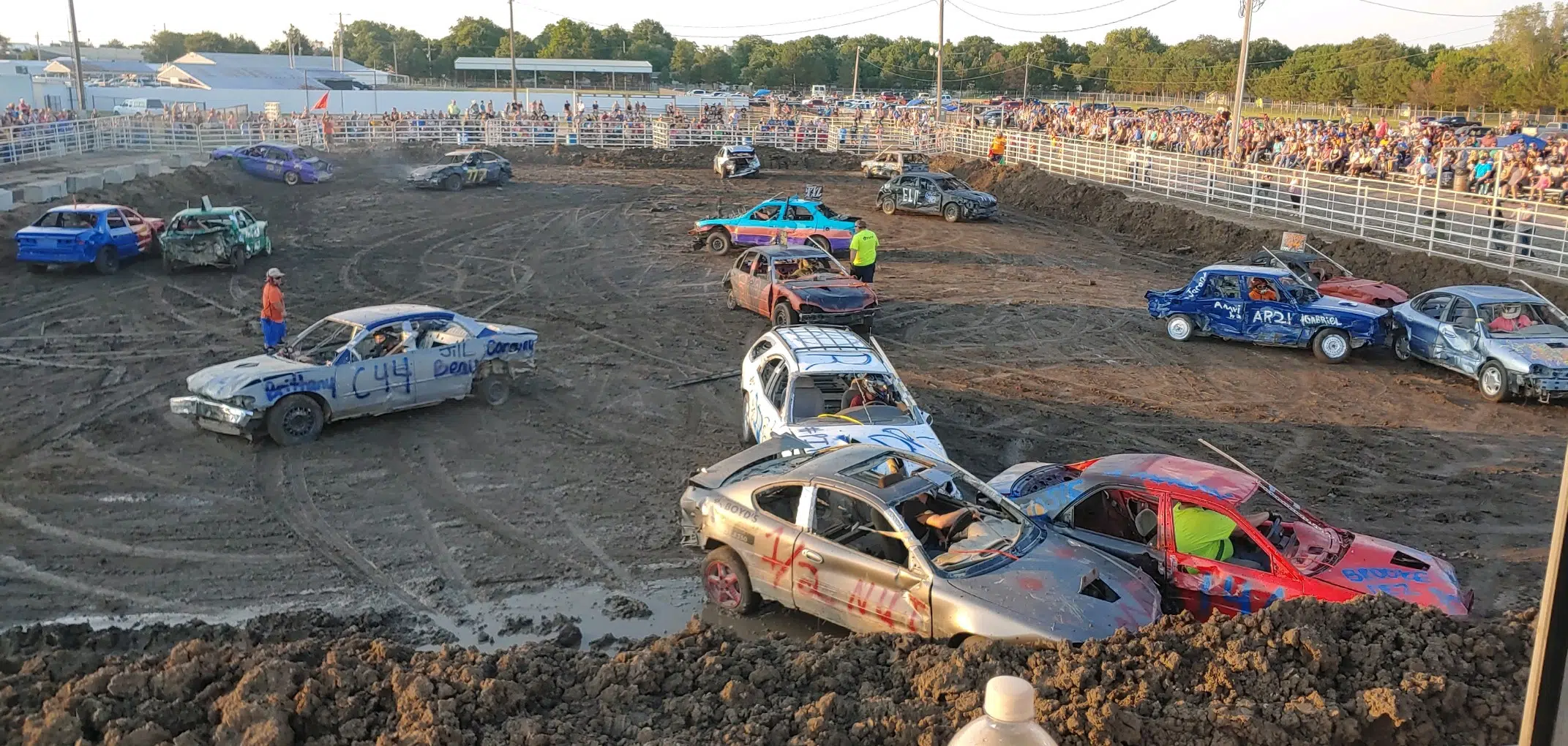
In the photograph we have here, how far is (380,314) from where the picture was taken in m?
13.4

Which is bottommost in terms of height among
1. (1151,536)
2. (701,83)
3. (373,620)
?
(373,620)

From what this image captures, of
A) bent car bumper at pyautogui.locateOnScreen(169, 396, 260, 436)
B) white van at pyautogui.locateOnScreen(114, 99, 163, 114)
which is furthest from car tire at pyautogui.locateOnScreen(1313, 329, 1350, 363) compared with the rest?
white van at pyautogui.locateOnScreen(114, 99, 163, 114)

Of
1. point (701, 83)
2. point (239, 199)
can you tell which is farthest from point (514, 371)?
point (701, 83)

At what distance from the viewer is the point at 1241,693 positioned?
5766 millimetres

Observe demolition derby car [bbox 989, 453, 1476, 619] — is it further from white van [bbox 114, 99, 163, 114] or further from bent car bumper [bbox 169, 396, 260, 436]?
white van [bbox 114, 99, 163, 114]

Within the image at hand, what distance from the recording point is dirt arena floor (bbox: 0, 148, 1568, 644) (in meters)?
9.33

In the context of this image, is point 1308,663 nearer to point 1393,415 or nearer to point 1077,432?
point 1077,432

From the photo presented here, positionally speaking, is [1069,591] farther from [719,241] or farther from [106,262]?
[106,262]

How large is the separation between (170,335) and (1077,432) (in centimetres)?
1377

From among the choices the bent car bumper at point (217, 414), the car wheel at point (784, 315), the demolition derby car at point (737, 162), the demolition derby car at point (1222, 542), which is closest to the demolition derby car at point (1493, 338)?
the demolition derby car at point (1222, 542)

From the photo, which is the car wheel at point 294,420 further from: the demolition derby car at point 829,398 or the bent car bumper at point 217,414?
the demolition derby car at point 829,398

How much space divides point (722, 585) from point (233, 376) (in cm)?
681

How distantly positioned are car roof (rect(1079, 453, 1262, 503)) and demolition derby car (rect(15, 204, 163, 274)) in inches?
801

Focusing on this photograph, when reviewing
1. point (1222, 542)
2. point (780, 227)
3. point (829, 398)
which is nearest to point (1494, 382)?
point (1222, 542)
